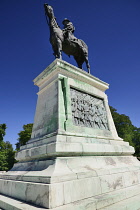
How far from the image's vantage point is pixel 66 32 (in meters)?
7.07

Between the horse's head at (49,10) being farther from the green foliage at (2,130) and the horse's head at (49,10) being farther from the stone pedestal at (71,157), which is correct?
the green foliage at (2,130)

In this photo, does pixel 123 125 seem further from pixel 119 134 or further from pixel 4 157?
pixel 4 157

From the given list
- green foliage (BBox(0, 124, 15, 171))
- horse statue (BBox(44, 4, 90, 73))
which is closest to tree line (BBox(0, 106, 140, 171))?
green foliage (BBox(0, 124, 15, 171))

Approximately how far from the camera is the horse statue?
6512 millimetres

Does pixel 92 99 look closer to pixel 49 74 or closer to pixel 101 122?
pixel 101 122

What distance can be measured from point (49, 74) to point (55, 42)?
1.96 m

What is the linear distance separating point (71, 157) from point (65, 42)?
569 cm

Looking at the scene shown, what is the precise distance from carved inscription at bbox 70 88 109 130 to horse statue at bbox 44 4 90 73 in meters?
2.12

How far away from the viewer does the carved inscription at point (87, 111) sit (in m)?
5.05

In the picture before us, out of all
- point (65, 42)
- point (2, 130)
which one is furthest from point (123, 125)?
point (65, 42)

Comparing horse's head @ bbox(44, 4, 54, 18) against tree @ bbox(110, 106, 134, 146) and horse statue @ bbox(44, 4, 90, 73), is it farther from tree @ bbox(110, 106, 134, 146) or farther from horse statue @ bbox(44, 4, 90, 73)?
tree @ bbox(110, 106, 134, 146)

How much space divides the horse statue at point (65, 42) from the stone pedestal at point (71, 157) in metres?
1.63

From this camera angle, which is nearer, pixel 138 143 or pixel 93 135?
pixel 93 135

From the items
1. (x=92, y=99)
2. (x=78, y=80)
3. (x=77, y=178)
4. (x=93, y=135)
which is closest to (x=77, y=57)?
(x=78, y=80)
